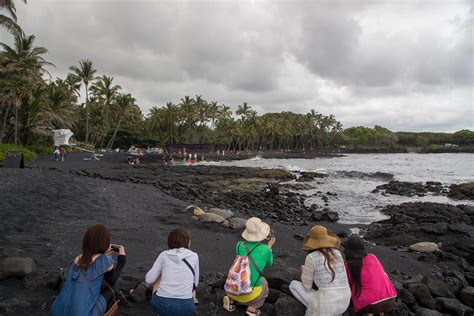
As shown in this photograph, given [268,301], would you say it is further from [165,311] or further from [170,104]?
[170,104]

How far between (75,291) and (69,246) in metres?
4.22

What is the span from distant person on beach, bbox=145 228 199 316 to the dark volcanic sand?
940 millimetres

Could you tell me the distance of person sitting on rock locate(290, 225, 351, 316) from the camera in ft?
12.8

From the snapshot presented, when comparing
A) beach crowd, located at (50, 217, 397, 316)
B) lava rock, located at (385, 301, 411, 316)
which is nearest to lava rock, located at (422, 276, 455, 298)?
lava rock, located at (385, 301, 411, 316)

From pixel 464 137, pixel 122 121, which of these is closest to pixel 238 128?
pixel 122 121

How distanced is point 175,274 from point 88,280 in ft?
2.89

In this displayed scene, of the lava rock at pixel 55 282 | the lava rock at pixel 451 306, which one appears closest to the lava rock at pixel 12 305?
the lava rock at pixel 55 282

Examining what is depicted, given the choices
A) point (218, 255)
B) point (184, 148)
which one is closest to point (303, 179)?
point (218, 255)

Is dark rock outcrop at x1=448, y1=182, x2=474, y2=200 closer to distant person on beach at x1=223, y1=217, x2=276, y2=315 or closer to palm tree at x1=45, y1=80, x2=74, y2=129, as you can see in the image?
distant person on beach at x1=223, y1=217, x2=276, y2=315

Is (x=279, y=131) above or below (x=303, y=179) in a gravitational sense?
above

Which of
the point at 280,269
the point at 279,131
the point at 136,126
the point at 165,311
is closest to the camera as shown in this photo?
the point at 165,311

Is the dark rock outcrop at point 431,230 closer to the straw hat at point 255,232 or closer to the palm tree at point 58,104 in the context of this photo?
the straw hat at point 255,232

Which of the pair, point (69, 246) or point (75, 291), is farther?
point (69, 246)

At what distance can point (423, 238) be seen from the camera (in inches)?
454
